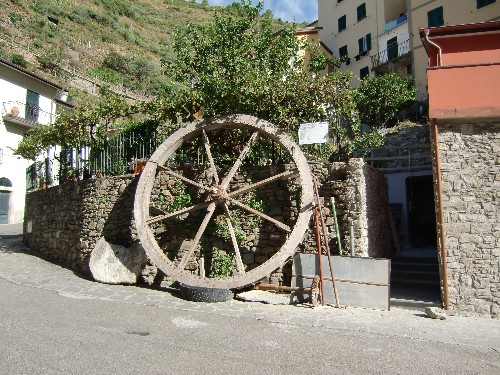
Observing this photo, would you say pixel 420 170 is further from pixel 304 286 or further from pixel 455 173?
pixel 304 286

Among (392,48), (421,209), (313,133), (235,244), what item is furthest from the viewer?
(392,48)

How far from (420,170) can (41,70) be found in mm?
31858

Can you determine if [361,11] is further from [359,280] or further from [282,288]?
[282,288]

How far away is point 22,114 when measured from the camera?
77.9 feet

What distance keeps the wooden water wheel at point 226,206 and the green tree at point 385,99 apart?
590 inches

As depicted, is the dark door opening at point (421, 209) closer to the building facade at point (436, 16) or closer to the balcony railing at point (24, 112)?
the building facade at point (436, 16)

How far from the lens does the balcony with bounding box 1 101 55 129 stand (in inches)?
890

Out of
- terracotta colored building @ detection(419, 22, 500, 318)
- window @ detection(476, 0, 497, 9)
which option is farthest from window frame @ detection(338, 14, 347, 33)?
terracotta colored building @ detection(419, 22, 500, 318)

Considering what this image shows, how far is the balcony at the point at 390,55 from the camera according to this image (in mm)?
24453

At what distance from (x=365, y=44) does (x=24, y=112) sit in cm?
2290

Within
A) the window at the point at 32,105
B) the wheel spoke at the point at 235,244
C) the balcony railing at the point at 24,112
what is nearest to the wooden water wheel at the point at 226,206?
the wheel spoke at the point at 235,244

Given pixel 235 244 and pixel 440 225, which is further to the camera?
pixel 235 244

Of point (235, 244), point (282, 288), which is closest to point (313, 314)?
point (282, 288)

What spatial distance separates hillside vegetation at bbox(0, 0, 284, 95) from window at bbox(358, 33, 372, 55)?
31.3 ft
